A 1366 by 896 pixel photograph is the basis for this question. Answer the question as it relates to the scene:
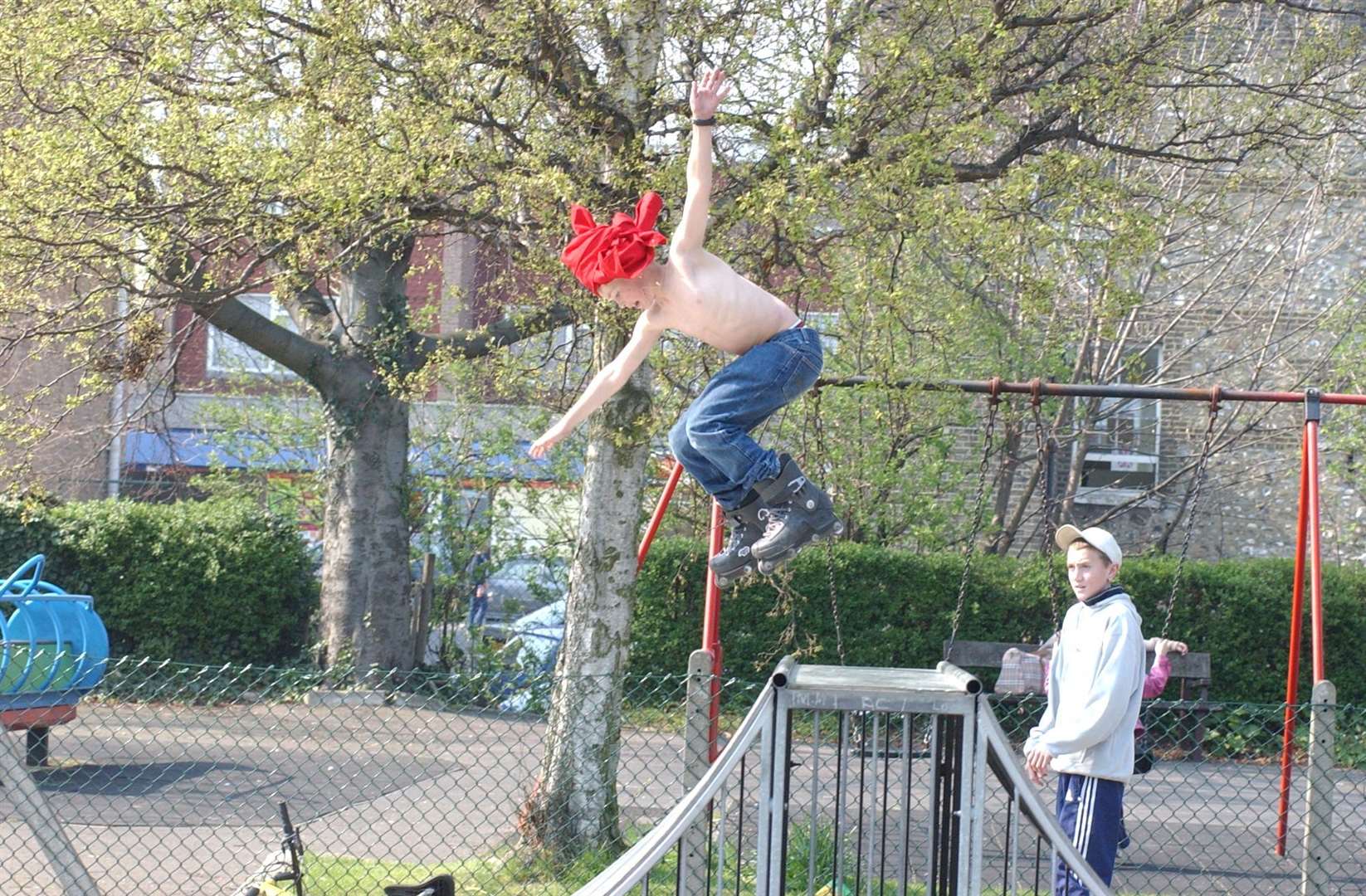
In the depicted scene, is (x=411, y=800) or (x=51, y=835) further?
(x=411, y=800)

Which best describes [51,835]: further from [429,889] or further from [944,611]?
[944,611]

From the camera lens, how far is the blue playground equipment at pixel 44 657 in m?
8.83

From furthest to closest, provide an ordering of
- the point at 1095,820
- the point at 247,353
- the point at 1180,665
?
1. the point at 247,353
2. the point at 1180,665
3. the point at 1095,820

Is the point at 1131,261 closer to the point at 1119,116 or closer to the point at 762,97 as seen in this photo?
the point at 1119,116

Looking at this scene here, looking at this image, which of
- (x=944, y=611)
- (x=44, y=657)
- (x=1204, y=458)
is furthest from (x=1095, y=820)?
(x=944, y=611)

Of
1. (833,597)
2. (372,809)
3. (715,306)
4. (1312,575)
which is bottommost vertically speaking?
(372,809)

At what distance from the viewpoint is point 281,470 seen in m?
15.7

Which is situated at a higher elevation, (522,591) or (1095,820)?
(1095,820)

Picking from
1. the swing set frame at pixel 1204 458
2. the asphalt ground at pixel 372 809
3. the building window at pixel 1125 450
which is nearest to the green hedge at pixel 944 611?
the asphalt ground at pixel 372 809

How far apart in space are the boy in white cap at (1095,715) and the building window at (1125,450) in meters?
8.56

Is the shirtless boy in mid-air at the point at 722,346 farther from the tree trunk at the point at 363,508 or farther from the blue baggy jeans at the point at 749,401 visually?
the tree trunk at the point at 363,508

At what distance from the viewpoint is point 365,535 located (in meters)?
13.2

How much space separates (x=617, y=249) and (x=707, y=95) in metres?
0.58

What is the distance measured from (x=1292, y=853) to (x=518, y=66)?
6.18 metres
